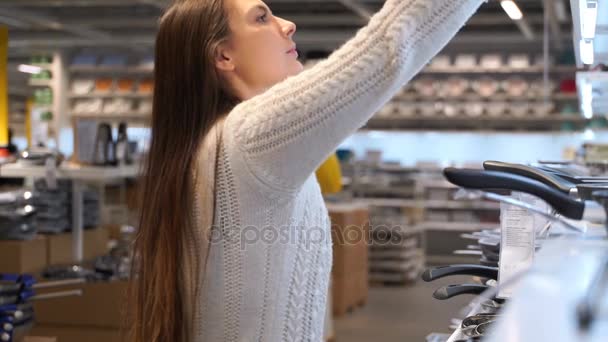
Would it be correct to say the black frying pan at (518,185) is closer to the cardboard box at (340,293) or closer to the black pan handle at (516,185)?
the black pan handle at (516,185)

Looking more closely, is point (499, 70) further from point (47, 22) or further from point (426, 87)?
point (47, 22)

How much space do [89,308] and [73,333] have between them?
0.50ft

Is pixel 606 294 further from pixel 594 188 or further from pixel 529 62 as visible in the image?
pixel 529 62

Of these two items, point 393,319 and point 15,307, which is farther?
point 393,319

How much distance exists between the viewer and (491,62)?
1133cm

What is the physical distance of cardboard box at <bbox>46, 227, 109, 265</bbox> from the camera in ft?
15.3

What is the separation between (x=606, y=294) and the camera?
607mm

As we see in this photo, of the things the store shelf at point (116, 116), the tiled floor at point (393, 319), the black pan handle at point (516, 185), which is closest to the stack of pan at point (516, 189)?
the black pan handle at point (516, 185)

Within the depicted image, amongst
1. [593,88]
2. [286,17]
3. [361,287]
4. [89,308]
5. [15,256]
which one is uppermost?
[286,17]

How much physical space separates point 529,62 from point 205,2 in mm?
10565

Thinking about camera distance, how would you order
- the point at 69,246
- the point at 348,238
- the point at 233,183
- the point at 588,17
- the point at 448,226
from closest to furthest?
the point at 233,183, the point at 588,17, the point at 69,246, the point at 348,238, the point at 448,226

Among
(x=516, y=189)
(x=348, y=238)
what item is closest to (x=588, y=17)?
(x=516, y=189)

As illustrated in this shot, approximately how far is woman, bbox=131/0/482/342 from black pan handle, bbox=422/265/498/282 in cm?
27

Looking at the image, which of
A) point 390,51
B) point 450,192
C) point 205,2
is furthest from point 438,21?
point 450,192
